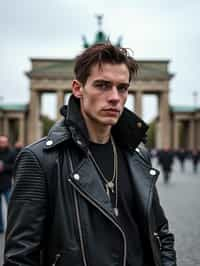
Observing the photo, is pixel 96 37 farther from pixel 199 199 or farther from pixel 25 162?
pixel 25 162

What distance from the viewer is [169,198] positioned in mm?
12148

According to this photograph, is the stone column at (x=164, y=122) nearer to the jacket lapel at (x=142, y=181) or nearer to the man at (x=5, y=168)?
the man at (x=5, y=168)

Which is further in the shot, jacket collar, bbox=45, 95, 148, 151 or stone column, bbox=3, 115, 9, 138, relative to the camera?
stone column, bbox=3, 115, 9, 138

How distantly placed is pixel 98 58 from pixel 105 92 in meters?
0.15

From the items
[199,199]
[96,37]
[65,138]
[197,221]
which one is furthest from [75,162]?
[96,37]

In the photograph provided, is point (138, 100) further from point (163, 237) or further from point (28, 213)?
point (28, 213)

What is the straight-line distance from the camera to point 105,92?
197 centimetres

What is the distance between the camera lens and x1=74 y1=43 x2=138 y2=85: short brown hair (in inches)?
76.7

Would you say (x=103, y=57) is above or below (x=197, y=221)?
above

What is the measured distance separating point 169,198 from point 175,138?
54.8m

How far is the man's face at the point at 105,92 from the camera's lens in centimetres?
195

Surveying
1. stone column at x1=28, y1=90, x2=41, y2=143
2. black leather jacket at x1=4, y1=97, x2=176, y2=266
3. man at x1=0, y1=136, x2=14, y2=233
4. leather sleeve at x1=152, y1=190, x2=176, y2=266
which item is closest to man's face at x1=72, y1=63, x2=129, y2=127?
black leather jacket at x1=4, y1=97, x2=176, y2=266

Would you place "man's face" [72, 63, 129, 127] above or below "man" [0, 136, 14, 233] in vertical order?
above

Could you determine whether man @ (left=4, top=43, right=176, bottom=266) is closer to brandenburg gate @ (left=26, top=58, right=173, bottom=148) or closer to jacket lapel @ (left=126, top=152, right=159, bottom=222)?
jacket lapel @ (left=126, top=152, right=159, bottom=222)
